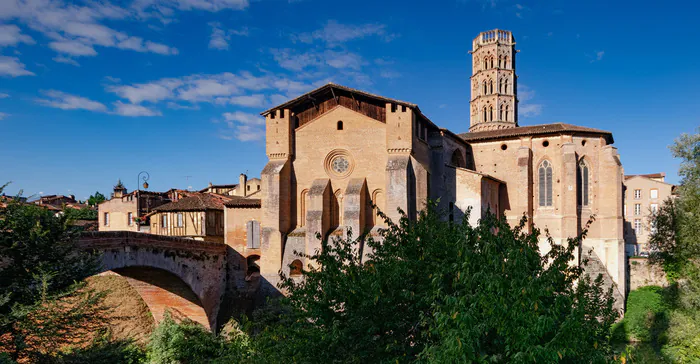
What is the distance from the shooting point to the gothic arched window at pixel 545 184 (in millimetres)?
35031

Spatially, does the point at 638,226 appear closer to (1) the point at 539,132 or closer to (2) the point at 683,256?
(1) the point at 539,132

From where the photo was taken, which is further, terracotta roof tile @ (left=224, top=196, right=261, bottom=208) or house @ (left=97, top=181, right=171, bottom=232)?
house @ (left=97, top=181, right=171, bottom=232)

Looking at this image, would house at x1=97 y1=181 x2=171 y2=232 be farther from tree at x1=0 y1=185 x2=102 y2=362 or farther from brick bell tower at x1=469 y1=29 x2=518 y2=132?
brick bell tower at x1=469 y1=29 x2=518 y2=132

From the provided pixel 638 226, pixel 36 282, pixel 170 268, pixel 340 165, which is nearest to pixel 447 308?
pixel 36 282

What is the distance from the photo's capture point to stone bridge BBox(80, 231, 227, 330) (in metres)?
19.6

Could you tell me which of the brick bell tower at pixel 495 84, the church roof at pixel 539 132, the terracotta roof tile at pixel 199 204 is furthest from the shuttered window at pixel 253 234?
the brick bell tower at pixel 495 84

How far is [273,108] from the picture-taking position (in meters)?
28.4

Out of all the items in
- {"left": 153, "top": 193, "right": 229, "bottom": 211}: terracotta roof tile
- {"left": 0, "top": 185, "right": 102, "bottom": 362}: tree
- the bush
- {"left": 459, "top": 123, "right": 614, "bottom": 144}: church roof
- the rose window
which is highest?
{"left": 459, "top": 123, "right": 614, "bottom": 144}: church roof

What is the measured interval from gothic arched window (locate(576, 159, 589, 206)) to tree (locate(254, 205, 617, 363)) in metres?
25.6

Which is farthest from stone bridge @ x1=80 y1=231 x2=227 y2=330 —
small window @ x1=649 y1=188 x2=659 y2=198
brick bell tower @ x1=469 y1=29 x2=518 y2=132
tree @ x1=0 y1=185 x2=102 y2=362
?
small window @ x1=649 y1=188 x2=659 y2=198

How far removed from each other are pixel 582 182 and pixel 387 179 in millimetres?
17481

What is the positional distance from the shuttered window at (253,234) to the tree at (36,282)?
13.7 meters

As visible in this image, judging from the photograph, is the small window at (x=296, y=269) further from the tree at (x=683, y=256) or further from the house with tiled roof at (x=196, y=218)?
the tree at (x=683, y=256)

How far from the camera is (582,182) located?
34688 millimetres
